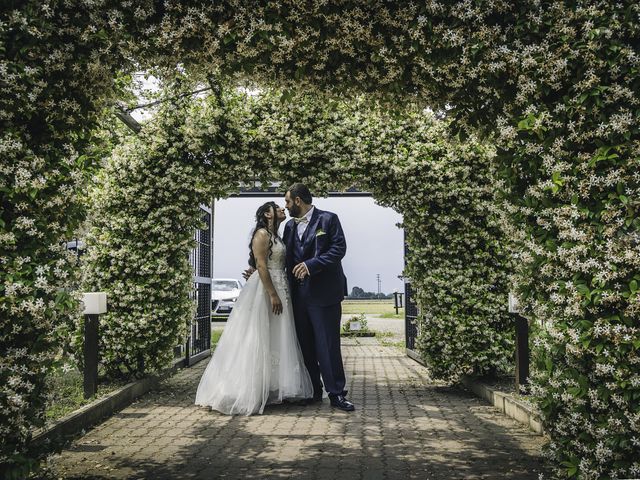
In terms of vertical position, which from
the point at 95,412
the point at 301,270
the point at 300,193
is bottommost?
the point at 95,412

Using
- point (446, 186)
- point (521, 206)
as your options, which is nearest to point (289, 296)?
point (446, 186)

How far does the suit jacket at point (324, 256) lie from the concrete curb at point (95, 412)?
230 centimetres

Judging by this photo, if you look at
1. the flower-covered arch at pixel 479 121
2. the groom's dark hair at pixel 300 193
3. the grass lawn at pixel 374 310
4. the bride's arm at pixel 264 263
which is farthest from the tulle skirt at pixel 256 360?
the grass lawn at pixel 374 310

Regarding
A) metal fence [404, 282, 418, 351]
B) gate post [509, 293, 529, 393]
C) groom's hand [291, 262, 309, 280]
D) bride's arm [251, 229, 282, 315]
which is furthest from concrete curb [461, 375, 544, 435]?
metal fence [404, 282, 418, 351]

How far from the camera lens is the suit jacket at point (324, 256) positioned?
6.84m

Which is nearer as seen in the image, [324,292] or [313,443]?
[313,443]

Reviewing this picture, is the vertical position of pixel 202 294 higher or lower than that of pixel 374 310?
higher

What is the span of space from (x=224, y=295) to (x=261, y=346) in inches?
670

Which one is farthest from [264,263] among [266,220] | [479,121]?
[479,121]

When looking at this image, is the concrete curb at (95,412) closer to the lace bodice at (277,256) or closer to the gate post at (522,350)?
the lace bodice at (277,256)

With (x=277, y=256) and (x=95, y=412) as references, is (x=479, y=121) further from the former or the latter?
(x=95, y=412)

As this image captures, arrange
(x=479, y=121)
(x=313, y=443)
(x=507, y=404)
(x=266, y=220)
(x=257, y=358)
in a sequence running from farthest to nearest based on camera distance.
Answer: (x=266, y=220), (x=257, y=358), (x=507, y=404), (x=313, y=443), (x=479, y=121)

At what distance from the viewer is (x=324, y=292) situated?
270 inches

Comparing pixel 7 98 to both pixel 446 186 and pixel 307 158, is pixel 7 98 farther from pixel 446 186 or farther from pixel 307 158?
pixel 446 186
